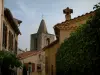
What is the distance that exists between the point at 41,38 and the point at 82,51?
93.2m

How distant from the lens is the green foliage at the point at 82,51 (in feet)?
57.4

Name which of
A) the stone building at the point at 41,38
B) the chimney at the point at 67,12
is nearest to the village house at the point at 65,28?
the chimney at the point at 67,12

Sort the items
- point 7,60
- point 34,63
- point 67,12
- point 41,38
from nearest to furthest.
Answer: point 7,60
point 67,12
point 34,63
point 41,38

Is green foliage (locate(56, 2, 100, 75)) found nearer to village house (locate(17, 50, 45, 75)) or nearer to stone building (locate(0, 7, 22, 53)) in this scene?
stone building (locate(0, 7, 22, 53))

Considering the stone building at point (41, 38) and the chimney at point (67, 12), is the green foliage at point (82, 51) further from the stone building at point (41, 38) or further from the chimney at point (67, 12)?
the stone building at point (41, 38)

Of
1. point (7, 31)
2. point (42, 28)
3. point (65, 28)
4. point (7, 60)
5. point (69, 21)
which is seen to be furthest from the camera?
point (42, 28)

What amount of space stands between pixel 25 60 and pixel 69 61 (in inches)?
1760

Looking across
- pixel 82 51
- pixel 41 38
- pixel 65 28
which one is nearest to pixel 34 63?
pixel 41 38

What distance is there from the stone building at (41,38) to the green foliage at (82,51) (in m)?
79.7

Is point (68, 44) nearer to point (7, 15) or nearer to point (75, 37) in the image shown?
point (75, 37)

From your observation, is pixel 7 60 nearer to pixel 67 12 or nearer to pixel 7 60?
pixel 7 60

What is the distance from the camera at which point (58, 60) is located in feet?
113

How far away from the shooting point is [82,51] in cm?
2328

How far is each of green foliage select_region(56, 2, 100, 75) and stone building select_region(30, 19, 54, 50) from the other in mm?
79700
